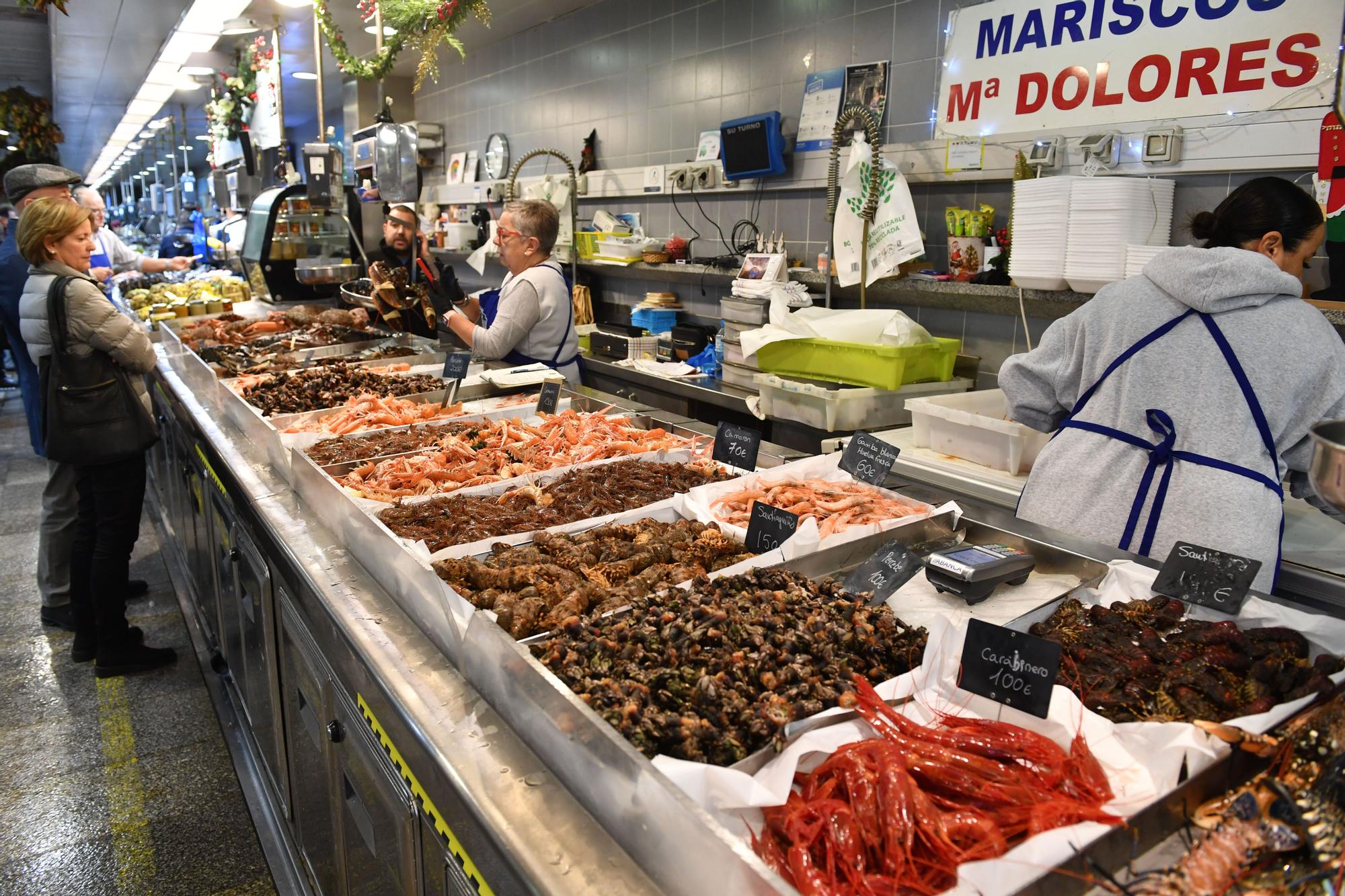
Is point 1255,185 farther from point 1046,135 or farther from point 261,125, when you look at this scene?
point 261,125

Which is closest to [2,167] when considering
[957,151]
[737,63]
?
[737,63]

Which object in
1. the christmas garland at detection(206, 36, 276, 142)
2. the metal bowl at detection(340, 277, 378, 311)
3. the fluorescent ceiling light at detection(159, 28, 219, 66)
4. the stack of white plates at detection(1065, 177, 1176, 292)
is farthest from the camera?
the christmas garland at detection(206, 36, 276, 142)

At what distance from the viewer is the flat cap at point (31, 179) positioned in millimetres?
4734

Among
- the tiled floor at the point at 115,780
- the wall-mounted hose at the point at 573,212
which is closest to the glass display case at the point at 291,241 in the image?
the wall-mounted hose at the point at 573,212

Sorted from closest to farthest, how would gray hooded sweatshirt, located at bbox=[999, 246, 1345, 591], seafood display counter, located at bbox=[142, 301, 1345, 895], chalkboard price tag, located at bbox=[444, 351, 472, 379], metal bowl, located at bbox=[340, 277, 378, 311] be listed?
seafood display counter, located at bbox=[142, 301, 1345, 895] → gray hooded sweatshirt, located at bbox=[999, 246, 1345, 591] → chalkboard price tag, located at bbox=[444, 351, 472, 379] → metal bowl, located at bbox=[340, 277, 378, 311]

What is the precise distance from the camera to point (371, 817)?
1.89 metres

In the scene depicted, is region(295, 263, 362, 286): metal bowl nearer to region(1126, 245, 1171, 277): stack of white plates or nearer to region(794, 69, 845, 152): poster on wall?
region(794, 69, 845, 152): poster on wall

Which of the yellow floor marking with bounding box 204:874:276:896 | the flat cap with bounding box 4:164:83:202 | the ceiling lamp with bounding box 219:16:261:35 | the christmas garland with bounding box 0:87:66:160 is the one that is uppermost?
the ceiling lamp with bounding box 219:16:261:35

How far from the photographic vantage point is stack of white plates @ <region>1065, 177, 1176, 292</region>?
10.9 ft

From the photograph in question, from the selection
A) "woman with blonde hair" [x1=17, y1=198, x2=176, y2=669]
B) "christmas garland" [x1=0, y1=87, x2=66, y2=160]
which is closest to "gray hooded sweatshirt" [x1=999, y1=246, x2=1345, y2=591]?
"woman with blonde hair" [x1=17, y1=198, x2=176, y2=669]

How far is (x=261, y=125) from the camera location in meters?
12.7

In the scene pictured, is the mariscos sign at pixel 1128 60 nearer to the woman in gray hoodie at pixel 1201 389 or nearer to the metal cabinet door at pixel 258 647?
the woman in gray hoodie at pixel 1201 389

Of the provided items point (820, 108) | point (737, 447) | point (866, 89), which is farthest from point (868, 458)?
point (820, 108)

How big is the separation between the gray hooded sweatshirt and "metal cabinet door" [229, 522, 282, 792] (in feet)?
7.45
